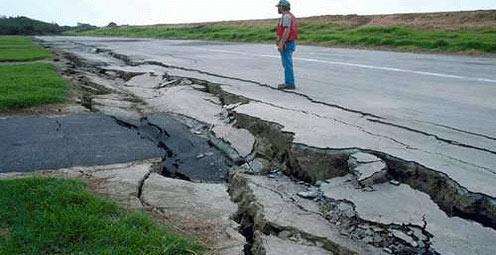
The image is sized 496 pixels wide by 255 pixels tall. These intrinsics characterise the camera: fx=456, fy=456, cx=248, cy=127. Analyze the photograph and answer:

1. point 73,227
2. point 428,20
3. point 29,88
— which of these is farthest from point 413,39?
point 73,227

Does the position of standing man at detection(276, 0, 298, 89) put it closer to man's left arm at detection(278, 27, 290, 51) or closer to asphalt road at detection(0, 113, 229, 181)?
man's left arm at detection(278, 27, 290, 51)

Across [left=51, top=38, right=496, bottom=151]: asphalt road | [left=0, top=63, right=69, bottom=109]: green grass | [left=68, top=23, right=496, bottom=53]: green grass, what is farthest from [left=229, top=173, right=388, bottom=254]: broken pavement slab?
[left=68, top=23, right=496, bottom=53]: green grass

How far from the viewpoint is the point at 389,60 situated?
1303 centimetres

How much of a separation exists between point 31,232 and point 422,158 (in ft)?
10.3

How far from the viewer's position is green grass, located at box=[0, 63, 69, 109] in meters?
6.76

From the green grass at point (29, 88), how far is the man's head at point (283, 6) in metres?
3.88

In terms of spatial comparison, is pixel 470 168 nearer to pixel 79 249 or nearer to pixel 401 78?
pixel 79 249

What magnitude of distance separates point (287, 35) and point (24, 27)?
4998cm

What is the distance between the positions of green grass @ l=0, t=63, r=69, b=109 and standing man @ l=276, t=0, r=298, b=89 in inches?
146

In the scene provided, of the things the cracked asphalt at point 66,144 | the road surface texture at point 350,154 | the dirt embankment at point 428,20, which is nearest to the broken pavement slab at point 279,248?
the road surface texture at point 350,154

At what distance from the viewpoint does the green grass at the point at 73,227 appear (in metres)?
2.72

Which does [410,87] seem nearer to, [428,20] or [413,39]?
[413,39]

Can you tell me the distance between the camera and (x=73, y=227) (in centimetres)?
291

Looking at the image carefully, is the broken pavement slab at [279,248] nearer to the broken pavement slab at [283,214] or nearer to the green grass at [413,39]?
the broken pavement slab at [283,214]
